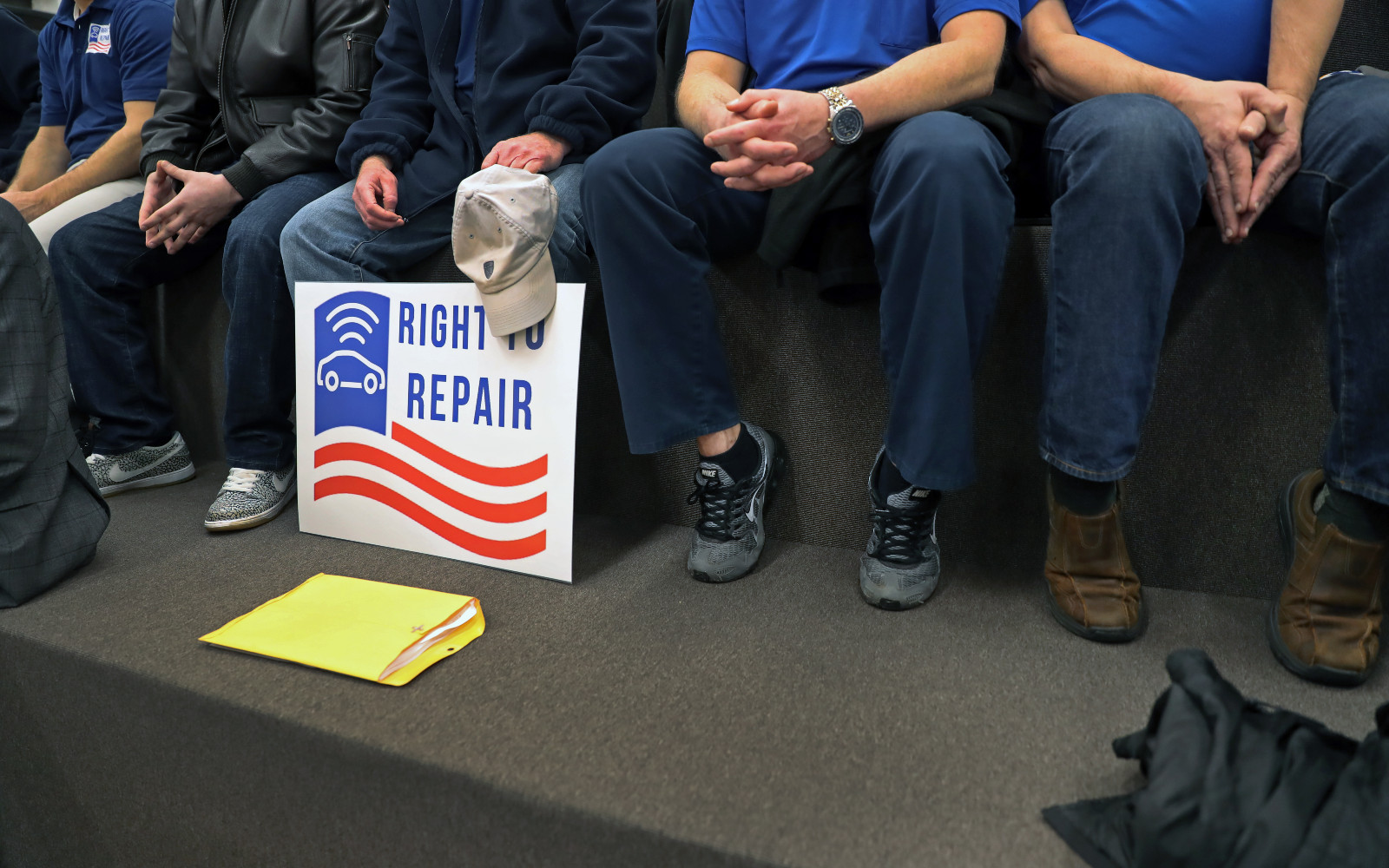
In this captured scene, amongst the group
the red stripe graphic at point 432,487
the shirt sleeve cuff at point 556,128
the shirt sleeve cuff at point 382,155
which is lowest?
the red stripe graphic at point 432,487

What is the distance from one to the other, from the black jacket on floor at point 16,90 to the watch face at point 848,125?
281 centimetres

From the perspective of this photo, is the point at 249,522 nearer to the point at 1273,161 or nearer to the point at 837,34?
the point at 837,34

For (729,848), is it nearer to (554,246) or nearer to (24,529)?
(554,246)

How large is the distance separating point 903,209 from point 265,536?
108 cm

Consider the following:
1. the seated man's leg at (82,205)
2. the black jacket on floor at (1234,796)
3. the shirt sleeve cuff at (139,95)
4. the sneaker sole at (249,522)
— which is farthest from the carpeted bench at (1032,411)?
the shirt sleeve cuff at (139,95)

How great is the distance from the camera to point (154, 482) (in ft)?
5.07

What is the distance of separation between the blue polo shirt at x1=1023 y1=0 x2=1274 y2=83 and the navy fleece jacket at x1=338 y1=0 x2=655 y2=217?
0.68 metres

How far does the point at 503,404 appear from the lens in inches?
42.3

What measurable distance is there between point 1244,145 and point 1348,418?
293 millimetres

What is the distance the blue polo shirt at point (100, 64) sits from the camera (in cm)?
180

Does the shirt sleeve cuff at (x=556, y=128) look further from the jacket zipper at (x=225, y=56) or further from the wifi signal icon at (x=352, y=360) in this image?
the jacket zipper at (x=225, y=56)

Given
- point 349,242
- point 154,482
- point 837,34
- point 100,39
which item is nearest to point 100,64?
point 100,39

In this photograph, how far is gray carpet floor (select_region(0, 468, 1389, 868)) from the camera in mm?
614

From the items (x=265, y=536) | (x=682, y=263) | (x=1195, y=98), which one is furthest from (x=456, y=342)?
(x=1195, y=98)
